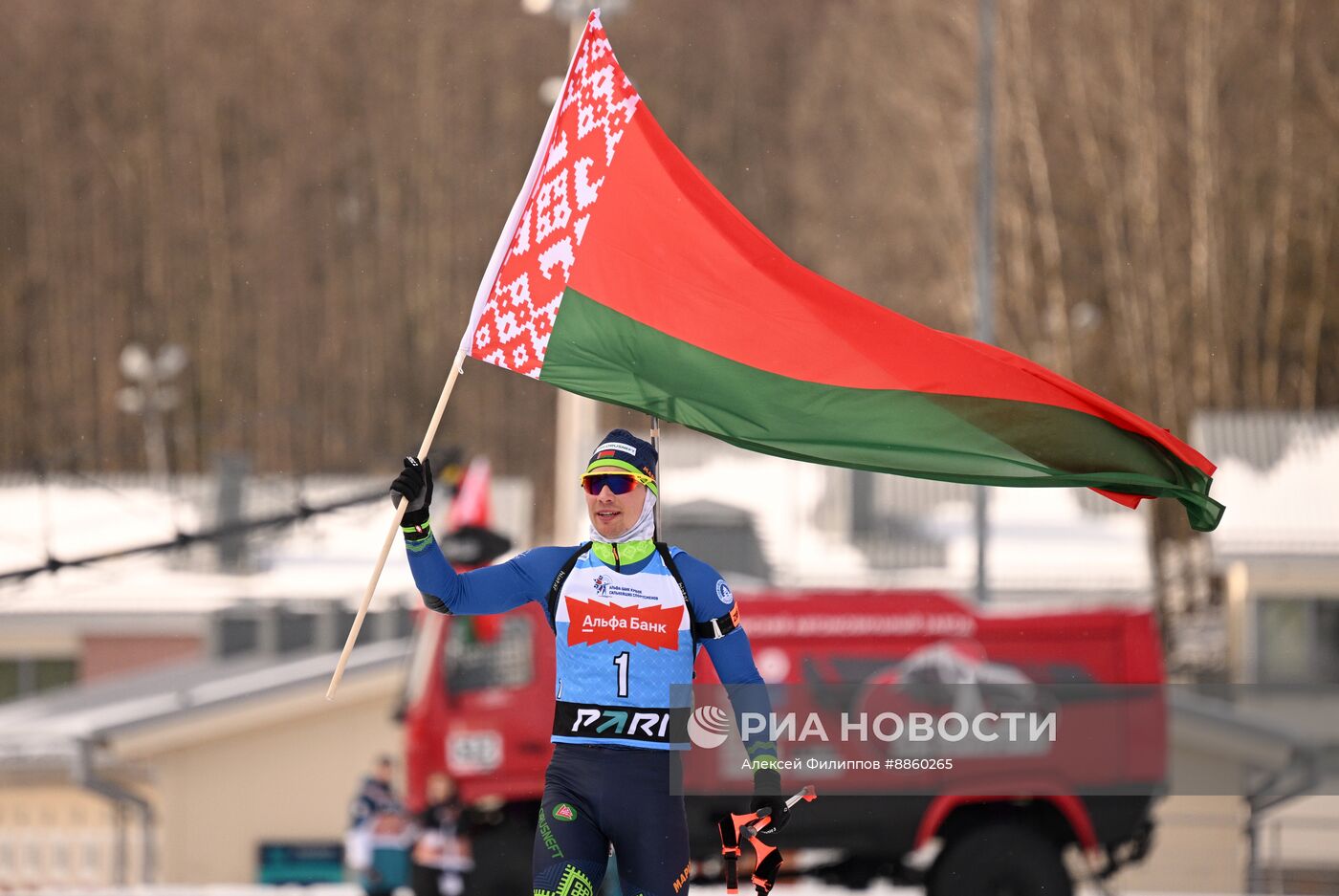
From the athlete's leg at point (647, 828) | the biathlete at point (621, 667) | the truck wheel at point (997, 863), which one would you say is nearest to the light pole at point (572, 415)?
the truck wheel at point (997, 863)

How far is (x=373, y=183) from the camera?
175 feet

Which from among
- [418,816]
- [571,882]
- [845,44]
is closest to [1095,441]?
[571,882]

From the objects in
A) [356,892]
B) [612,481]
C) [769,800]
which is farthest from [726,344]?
[356,892]

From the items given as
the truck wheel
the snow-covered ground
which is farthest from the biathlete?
the snow-covered ground

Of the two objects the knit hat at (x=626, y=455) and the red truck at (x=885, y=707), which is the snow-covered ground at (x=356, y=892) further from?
the knit hat at (x=626, y=455)

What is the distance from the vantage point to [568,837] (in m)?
5.57

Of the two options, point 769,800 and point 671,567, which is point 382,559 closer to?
point 671,567

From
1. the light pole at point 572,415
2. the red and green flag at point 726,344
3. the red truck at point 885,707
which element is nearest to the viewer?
the red and green flag at point 726,344

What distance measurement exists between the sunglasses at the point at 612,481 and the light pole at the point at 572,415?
8681mm

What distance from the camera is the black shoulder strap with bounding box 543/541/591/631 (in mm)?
5754

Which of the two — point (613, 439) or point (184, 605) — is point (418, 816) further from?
point (184, 605)

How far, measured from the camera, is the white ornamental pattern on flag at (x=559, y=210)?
20.7 ft

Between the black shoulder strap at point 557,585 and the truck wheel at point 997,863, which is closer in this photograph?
the black shoulder strap at point 557,585

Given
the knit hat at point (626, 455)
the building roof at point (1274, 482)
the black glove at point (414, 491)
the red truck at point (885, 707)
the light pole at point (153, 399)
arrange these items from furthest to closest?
1. the light pole at point (153, 399)
2. the building roof at point (1274, 482)
3. the red truck at point (885, 707)
4. the knit hat at point (626, 455)
5. the black glove at point (414, 491)
